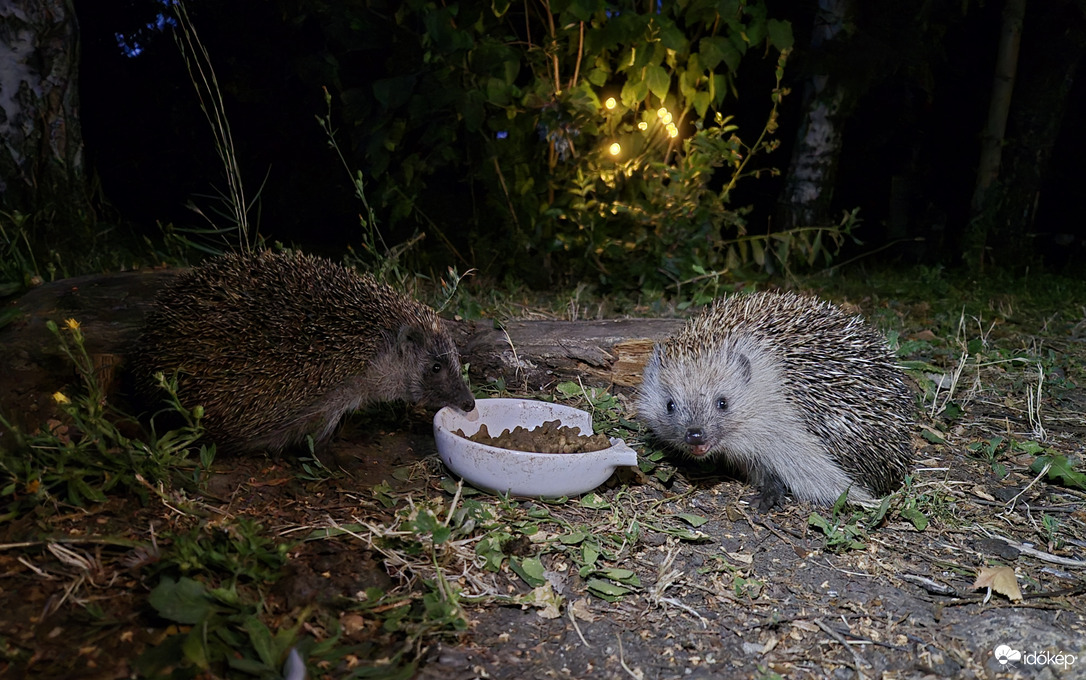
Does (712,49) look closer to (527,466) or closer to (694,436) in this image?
(694,436)

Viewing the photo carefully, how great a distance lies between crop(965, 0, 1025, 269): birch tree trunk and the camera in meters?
9.07

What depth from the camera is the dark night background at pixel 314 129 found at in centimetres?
919

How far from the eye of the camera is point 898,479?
12.3 feet

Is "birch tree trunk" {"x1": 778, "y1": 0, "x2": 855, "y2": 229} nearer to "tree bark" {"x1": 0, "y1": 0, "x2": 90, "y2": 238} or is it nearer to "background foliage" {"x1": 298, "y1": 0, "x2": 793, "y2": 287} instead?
"background foliage" {"x1": 298, "y1": 0, "x2": 793, "y2": 287}

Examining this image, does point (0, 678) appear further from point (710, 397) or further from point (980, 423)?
point (980, 423)

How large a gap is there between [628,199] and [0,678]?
221 inches

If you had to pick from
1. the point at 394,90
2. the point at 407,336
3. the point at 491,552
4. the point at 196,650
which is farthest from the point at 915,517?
the point at 394,90

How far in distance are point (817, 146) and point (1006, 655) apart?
273 inches

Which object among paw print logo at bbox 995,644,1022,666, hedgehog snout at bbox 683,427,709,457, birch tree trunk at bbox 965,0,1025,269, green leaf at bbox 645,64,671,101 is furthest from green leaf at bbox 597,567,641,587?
birch tree trunk at bbox 965,0,1025,269

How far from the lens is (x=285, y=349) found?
3.65 metres

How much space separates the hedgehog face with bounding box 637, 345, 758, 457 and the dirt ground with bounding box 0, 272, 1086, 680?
11.8 inches

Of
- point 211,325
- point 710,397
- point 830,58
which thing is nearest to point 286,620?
point 211,325

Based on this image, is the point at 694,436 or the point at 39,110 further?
the point at 39,110

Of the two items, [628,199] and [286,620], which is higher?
[628,199]
